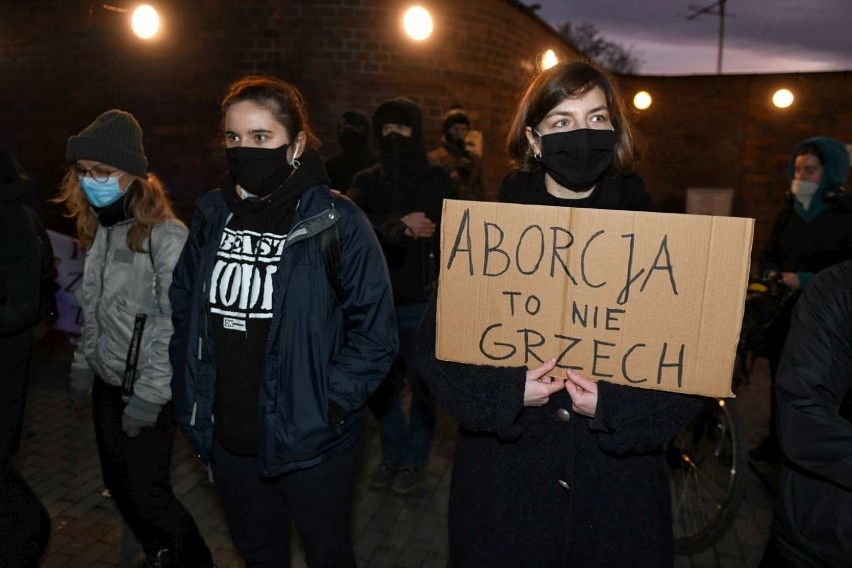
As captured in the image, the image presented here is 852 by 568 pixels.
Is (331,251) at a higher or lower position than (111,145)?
lower

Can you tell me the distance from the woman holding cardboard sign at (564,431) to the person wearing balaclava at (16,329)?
1833 mm

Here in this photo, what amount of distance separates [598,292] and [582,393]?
0.96 feet

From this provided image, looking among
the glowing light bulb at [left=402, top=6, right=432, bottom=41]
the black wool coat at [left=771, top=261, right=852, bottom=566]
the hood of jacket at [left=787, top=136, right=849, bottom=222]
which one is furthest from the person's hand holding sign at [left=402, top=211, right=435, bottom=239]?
the glowing light bulb at [left=402, top=6, right=432, bottom=41]

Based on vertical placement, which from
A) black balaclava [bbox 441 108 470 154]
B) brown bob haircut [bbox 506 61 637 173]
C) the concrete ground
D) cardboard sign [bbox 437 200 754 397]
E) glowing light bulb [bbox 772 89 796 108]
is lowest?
the concrete ground

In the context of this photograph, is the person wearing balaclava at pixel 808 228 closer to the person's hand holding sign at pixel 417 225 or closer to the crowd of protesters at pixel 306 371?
the person's hand holding sign at pixel 417 225

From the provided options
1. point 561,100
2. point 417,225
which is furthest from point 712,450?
point 561,100

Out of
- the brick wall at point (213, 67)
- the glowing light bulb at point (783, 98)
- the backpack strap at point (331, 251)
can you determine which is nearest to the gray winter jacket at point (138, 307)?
the backpack strap at point (331, 251)

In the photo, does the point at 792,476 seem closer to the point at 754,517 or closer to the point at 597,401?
the point at 597,401

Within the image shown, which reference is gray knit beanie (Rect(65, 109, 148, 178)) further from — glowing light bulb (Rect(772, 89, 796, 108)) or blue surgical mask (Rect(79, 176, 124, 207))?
glowing light bulb (Rect(772, 89, 796, 108))

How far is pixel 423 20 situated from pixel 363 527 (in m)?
5.42

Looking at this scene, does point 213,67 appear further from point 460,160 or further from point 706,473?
point 706,473

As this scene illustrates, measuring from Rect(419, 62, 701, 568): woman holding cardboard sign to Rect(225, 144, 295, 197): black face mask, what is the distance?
839 millimetres

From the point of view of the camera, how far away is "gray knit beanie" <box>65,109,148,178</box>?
269cm

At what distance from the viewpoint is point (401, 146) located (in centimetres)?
402
